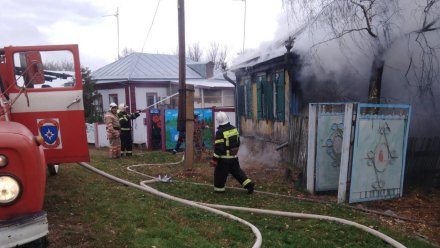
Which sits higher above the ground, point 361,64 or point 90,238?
point 361,64

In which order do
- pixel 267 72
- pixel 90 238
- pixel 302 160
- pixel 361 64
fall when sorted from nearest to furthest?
pixel 90 238 < pixel 302 160 < pixel 361 64 < pixel 267 72

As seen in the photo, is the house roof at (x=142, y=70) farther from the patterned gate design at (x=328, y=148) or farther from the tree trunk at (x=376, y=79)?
the patterned gate design at (x=328, y=148)

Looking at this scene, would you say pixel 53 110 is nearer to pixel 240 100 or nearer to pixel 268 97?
pixel 268 97

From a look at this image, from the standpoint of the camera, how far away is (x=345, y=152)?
6.65 meters

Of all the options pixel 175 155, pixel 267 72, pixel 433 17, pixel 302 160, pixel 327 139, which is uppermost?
pixel 433 17

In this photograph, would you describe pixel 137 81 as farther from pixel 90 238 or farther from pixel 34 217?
pixel 34 217

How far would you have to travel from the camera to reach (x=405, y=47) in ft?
26.1

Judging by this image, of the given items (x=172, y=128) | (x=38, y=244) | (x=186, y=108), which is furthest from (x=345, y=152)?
(x=172, y=128)

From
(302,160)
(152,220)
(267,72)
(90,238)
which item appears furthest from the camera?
(267,72)

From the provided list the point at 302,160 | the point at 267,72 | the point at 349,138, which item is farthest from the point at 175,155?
the point at 349,138

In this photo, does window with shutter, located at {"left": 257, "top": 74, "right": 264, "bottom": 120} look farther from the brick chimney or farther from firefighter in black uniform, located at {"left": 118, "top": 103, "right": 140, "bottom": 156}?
the brick chimney

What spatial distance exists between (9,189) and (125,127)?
35.0 ft

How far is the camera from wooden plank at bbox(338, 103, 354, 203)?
659 centimetres

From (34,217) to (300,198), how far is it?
5059 millimetres
